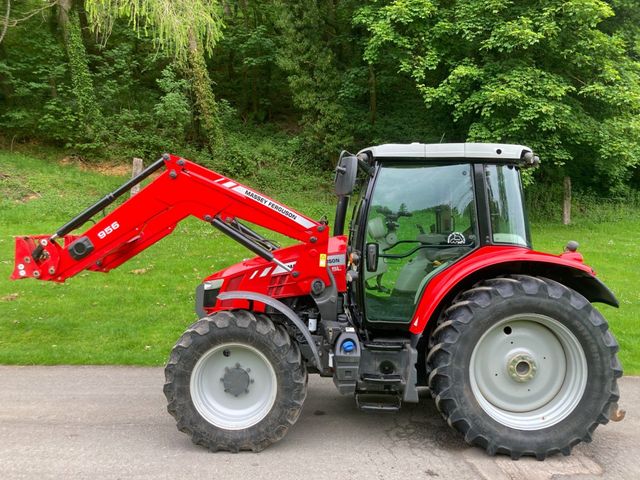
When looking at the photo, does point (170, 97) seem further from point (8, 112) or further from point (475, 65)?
point (475, 65)

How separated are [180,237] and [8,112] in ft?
32.3

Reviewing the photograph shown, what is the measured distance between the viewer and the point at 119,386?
182 inches

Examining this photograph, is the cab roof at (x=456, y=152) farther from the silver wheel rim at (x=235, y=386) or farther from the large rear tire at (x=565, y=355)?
the silver wheel rim at (x=235, y=386)

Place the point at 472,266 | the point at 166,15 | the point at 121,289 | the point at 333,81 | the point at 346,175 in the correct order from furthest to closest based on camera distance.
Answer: the point at 333,81
the point at 166,15
the point at 121,289
the point at 472,266
the point at 346,175

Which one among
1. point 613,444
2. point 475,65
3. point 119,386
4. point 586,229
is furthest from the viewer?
point 586,229

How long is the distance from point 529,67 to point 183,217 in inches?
428

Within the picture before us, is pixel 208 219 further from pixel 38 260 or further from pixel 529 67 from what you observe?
pixel 529 67

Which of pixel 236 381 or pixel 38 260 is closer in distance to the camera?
pixel 236 381

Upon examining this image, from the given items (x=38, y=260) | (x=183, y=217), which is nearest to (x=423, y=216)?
(x=183, y=217)

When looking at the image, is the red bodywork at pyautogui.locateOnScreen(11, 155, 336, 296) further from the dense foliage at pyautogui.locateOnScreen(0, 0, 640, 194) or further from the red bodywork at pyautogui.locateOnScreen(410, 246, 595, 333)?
the dense foliage at pyautogui.locateOnScreen(0, 0, 640, 194)

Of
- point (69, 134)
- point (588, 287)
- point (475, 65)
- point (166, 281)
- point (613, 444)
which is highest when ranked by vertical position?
point (475, 65)

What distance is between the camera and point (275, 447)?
11.6ft

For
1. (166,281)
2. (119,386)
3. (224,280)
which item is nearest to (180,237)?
(166,281)

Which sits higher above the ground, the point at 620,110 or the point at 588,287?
the point at 620,110
